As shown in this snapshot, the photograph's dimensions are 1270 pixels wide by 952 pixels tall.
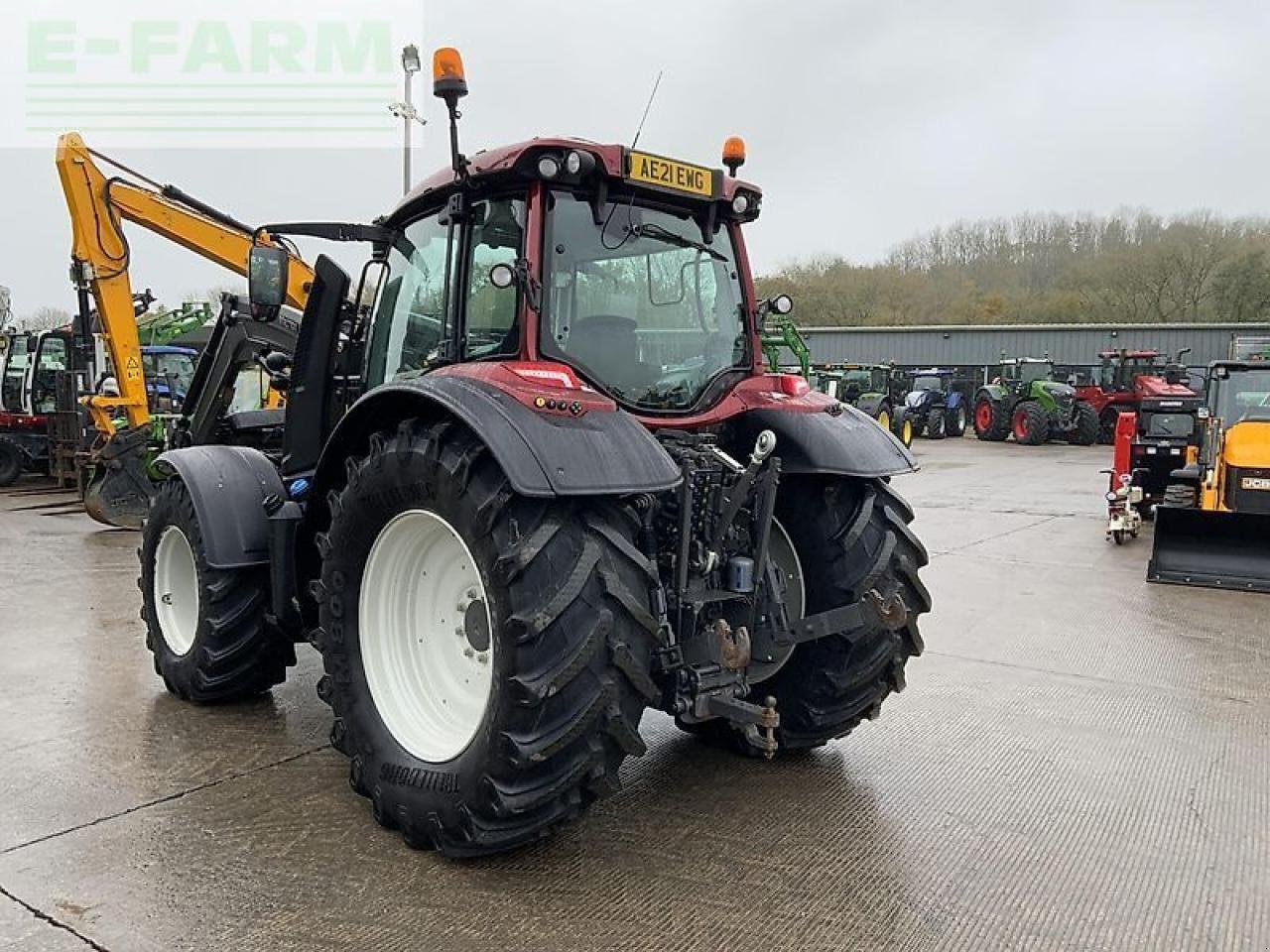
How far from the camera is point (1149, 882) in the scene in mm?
3076

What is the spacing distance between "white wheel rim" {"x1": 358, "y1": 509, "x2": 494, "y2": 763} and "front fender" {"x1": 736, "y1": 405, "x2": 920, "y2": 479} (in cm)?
124

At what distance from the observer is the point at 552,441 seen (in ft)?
9.46

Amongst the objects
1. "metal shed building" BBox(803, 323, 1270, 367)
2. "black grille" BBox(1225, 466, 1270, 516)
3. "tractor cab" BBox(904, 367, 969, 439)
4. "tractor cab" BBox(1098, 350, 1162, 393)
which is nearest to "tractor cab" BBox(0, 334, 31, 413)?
"black grille" BBox(1225, 466, 1270, 516)

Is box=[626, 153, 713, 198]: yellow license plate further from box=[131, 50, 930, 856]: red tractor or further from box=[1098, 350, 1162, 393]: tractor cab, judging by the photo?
box=[1098, 350, 1162, 393]: tractor cab

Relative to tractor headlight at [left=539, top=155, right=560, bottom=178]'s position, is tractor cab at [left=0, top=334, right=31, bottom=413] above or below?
below

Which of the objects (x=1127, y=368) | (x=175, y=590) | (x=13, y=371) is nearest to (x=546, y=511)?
(x=175, y=590)

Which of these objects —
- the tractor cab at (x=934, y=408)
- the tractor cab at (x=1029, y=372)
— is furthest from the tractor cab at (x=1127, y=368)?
the tractor cab at (x=934, y=408)

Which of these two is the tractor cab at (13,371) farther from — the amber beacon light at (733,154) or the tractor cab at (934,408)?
the tractor cab at (934,408)

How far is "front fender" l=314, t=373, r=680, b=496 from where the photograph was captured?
280 cm

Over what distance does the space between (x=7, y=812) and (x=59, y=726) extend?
918 millimetres

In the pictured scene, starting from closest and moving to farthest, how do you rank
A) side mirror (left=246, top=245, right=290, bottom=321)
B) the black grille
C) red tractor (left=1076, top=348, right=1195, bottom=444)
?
side mirror (left=246, top=245, right=290, bottom=321) → the black grille → red tractor (left=1076, top=348, right=1195, bottom=444)

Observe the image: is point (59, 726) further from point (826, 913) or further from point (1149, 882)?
point (1149, 882)

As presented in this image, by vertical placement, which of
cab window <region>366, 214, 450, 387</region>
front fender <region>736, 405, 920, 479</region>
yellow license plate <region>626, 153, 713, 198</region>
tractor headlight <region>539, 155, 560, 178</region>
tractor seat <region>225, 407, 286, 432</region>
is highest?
yellow license plate <region>626, 153, 713, 198</region>

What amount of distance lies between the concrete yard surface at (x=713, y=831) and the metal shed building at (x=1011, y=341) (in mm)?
34210
